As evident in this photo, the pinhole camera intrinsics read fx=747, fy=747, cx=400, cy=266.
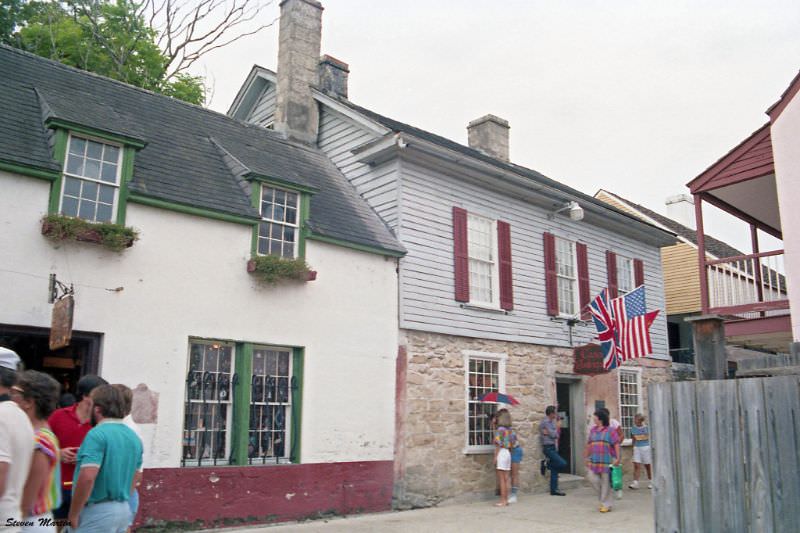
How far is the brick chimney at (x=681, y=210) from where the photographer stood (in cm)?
2838

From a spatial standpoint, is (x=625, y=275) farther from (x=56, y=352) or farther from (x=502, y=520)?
(x=56, y=352)

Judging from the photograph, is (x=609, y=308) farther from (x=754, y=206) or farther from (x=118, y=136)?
(x=118, y=136)

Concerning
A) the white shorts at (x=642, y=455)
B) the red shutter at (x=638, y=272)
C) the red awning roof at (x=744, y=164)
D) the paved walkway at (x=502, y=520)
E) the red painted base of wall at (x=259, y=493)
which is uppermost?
the red awning roof at (x=744, y=164)

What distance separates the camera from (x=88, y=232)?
30.6ft

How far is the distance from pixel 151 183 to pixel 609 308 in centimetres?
819

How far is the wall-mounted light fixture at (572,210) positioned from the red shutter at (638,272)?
3188mm

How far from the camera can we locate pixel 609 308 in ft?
44.7

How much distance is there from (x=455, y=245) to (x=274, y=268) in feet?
13.9

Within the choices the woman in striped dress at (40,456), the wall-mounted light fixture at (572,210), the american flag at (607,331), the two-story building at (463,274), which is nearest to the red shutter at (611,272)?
the two-story building at (463,274)

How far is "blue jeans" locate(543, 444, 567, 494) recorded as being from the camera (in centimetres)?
1391

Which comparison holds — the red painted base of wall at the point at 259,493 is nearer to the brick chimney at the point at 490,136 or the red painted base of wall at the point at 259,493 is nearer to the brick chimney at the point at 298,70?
the brick chimney at the point at 298,70

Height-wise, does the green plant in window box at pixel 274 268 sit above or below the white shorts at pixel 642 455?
above

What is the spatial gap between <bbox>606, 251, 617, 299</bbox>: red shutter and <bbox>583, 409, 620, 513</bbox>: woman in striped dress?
631 cm

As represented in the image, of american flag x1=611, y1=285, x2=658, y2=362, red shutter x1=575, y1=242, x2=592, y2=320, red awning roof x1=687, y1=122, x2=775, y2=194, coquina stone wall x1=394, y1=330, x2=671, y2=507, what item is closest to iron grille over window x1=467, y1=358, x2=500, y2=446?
coquina stone wall x1=394, y1=330, x2=671, y2=507
